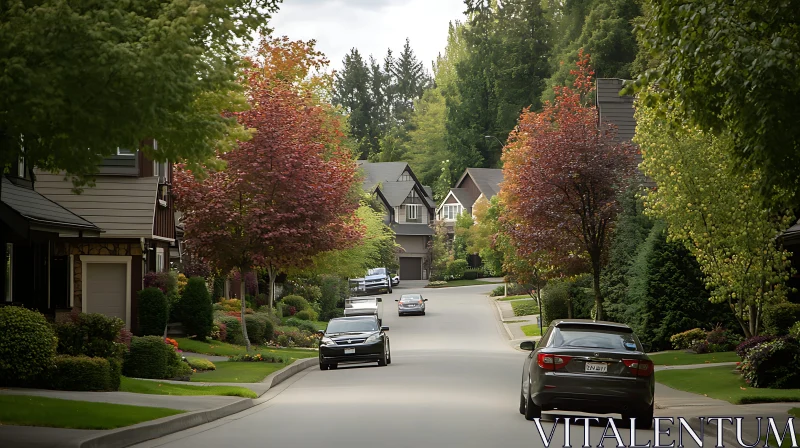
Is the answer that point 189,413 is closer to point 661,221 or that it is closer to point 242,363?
point 242,363

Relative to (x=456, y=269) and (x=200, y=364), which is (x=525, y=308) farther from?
(x=200, y=364)

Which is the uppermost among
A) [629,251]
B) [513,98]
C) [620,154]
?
[513,98]

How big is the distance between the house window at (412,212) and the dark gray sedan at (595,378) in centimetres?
9646

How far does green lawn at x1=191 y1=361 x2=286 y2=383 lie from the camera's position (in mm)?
25797

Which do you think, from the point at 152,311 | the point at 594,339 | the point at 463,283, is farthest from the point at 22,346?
the point at 463,283

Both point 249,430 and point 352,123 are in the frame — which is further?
point 352,123

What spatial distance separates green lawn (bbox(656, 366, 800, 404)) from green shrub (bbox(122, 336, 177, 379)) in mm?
11540

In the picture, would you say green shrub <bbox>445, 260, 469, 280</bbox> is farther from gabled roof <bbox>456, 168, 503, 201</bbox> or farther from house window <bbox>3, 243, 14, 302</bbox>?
house window <bbox>3, 243, 14, 302</bbox>

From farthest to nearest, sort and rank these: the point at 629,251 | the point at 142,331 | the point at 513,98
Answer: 1. the point at 513,98
2. the point at 629,251
3. the point at 142,331

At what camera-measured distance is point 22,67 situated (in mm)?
11789

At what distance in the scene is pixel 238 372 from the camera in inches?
1091

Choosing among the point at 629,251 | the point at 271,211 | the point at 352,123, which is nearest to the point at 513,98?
the point at 352,123

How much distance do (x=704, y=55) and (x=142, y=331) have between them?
901 inches

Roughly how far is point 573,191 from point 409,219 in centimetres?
7597
